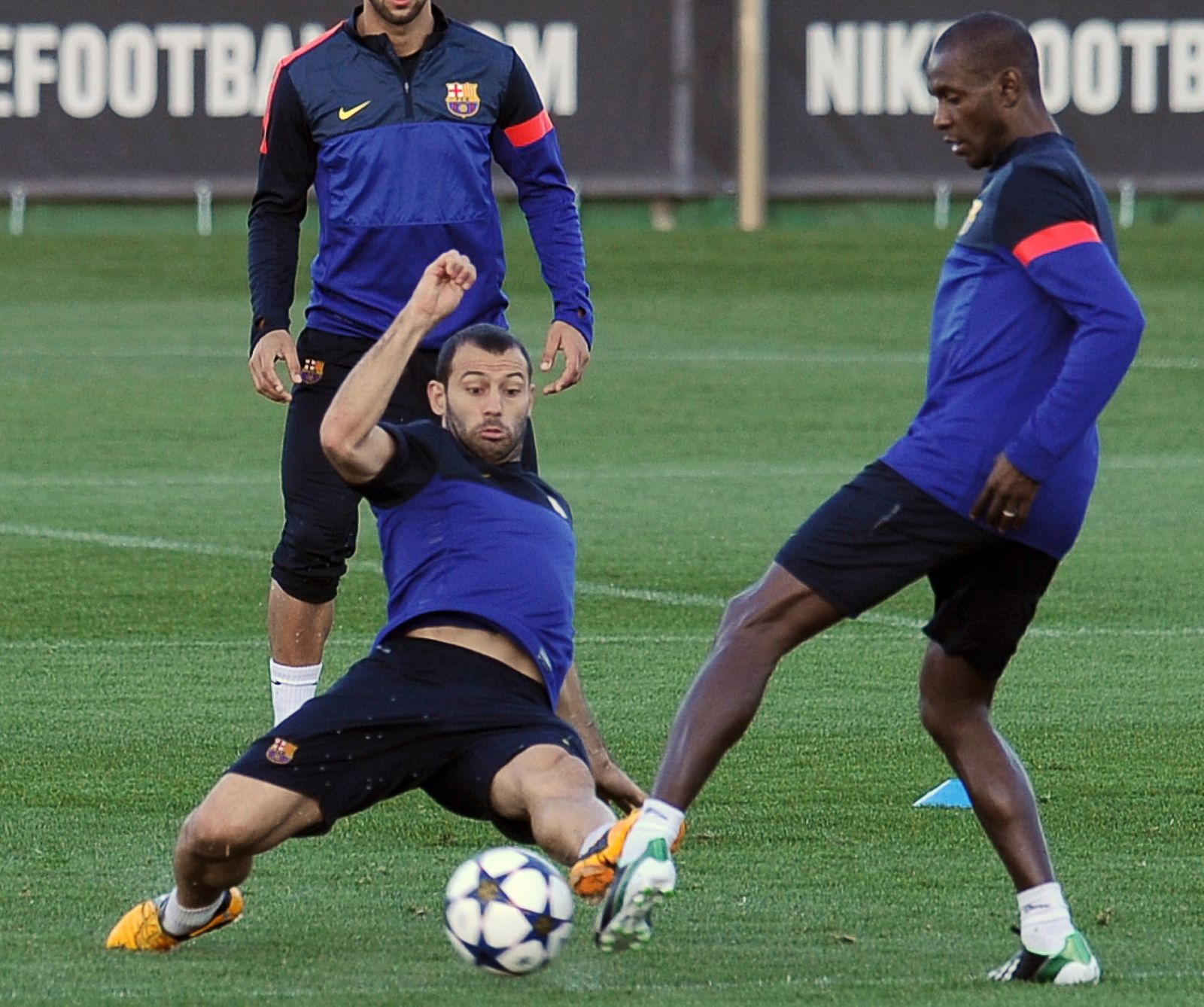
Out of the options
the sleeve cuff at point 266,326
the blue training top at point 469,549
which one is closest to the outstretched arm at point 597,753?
the blue training top at point 469,549

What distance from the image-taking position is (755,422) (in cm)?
1691

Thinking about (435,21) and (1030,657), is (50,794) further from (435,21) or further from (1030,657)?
(1030,657)

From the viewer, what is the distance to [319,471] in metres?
7.40

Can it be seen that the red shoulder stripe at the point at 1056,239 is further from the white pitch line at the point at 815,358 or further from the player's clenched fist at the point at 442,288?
the white pitch line at the point at 815,358

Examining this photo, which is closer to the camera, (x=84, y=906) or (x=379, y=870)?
(x=84, y=906)

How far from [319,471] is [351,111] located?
3.23ft

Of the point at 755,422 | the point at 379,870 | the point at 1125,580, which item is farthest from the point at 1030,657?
the point at 755,422

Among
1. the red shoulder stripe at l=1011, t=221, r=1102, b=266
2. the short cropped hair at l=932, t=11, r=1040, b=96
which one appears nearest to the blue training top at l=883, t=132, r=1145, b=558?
the red shoulder stripe at l=1011, t=221, r=1102, b=266

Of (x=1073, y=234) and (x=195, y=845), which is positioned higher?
(x=1073, y=234)

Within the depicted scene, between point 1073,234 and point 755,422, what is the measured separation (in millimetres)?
11672

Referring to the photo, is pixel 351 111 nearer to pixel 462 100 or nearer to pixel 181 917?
pixel 462 100

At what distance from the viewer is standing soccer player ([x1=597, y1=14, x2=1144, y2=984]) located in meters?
5.27

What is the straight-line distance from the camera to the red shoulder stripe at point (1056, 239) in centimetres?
523

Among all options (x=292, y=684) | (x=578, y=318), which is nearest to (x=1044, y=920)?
(x=578, y=318)
